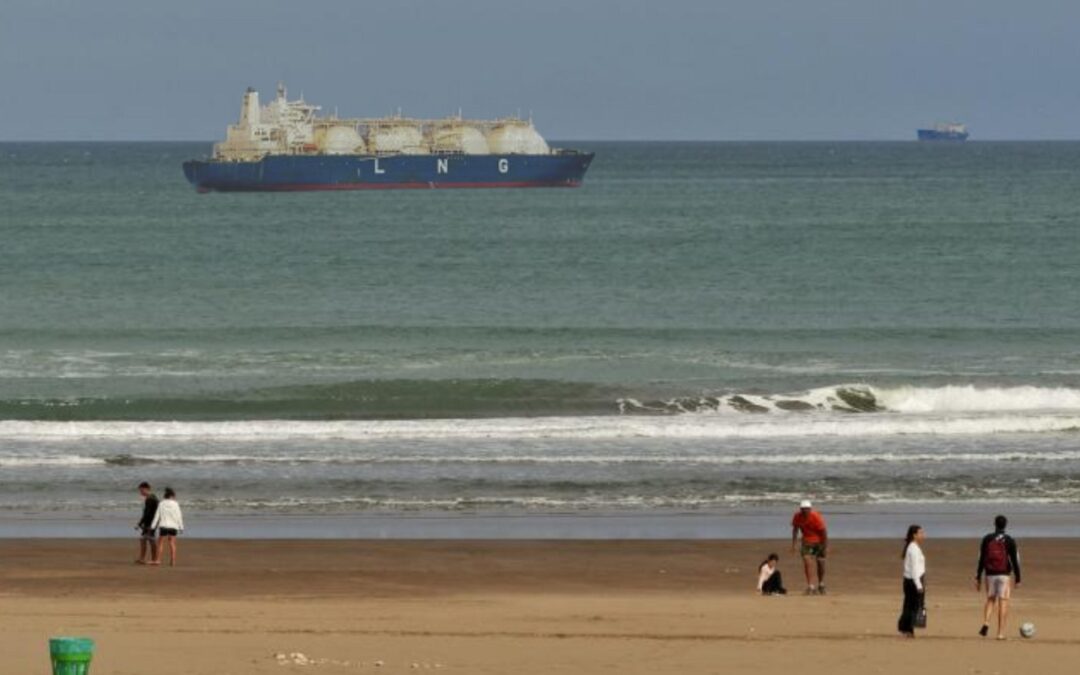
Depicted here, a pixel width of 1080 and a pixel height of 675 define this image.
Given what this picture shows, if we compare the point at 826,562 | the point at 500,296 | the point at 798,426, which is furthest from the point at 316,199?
the point at 826,562

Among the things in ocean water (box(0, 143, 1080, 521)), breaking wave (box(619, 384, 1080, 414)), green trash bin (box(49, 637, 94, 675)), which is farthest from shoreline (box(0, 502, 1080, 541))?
breaking wave (box(619, 384, 1080, 414))

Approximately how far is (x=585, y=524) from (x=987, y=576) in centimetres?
805

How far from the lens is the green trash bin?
13109mm

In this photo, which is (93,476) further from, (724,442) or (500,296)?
(500,296)

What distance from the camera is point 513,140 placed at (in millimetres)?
133000

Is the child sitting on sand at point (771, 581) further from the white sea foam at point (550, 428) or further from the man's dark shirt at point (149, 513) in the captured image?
Result: the white sea foam at point (550, 428)

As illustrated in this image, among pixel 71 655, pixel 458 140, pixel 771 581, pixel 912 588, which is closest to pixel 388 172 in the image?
pixel 458 140

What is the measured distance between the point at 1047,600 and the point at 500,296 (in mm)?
38312

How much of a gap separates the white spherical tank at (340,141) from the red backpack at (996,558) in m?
113

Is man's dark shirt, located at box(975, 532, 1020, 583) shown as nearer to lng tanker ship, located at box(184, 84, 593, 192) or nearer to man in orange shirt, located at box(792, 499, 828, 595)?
man in orange shirt, located at box(792, 499, 828, 595)

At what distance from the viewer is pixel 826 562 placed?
21156 mm

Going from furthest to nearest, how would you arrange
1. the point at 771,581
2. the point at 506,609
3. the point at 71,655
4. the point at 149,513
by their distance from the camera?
the point at 149,513, the point at 771,581, the point at 506,609, the point at 71,655

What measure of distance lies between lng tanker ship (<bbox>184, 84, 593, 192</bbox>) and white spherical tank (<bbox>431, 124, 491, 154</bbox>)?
0.21 feet

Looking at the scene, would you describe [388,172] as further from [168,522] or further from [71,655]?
[71,655]
